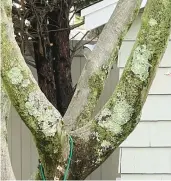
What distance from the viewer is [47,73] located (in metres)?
5.31

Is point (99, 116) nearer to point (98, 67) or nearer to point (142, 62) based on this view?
point (142, 62)

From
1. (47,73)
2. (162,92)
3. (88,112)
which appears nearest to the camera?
(88,112)

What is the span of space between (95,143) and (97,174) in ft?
11.6

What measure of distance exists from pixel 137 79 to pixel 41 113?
43cm

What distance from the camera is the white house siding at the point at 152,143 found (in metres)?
3.54

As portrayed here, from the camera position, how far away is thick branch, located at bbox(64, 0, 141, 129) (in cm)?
274

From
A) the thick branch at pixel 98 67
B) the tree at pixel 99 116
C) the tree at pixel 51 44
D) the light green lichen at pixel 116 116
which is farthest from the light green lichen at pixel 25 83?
the tree at pixel 51 44

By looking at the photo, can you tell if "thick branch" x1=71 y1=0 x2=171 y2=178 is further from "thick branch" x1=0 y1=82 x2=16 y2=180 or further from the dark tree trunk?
the dark tree trunk

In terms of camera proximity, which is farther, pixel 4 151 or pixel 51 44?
pixel 51 44

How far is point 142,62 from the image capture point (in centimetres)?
207

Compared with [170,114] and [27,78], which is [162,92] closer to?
[170,114]

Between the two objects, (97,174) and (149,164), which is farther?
(97,174)

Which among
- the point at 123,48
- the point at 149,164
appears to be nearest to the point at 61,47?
the point at 123,48

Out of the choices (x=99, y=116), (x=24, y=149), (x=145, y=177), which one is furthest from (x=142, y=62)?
(x=24, y=149)
